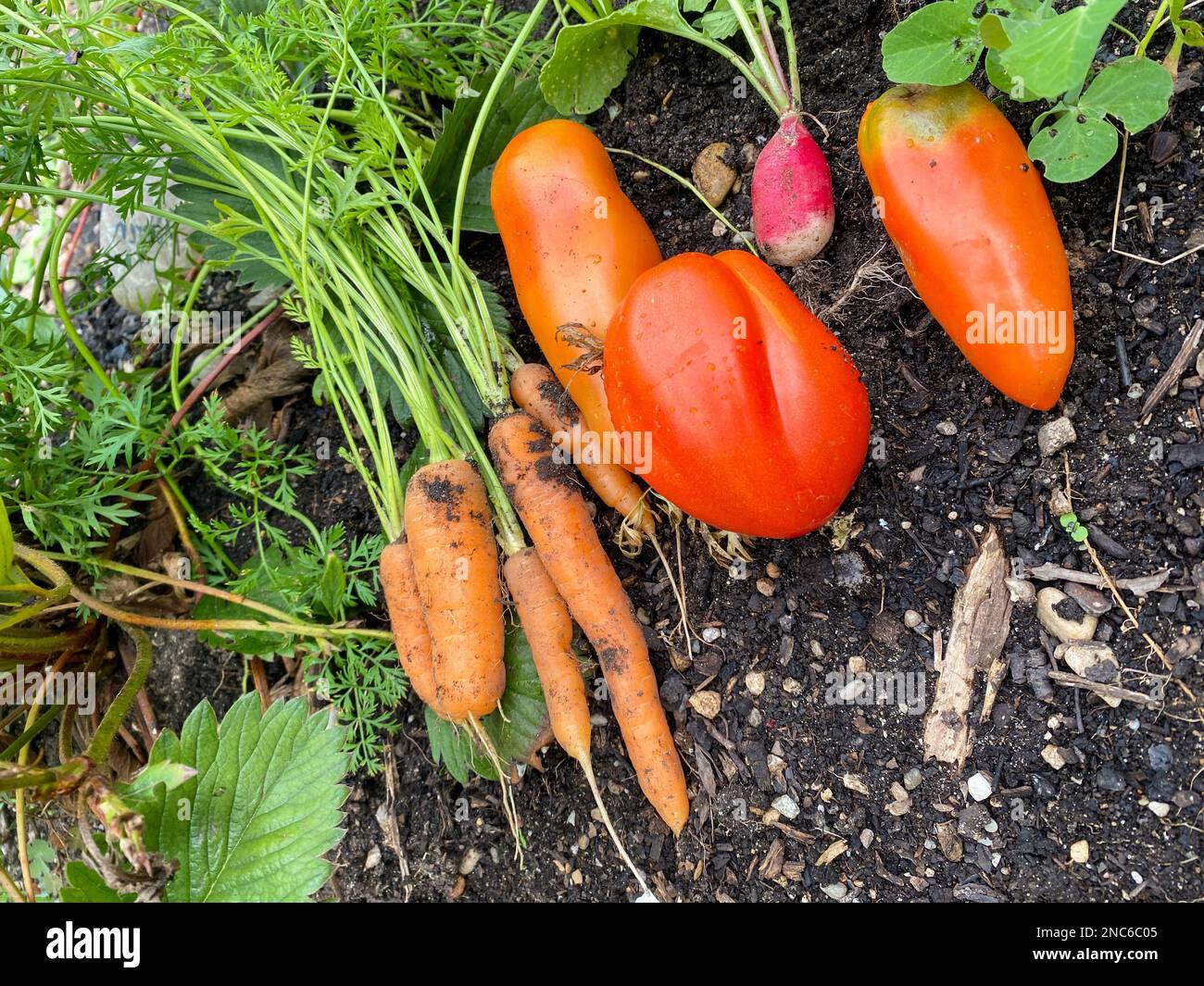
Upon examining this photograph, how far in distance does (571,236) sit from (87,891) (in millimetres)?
1135

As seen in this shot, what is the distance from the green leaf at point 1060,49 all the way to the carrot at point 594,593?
0.83 m

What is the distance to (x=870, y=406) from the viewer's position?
4.43ft

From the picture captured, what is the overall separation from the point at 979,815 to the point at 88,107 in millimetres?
1743

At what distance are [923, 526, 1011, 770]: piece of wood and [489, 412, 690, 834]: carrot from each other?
0.39 m

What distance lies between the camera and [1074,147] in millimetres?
1152

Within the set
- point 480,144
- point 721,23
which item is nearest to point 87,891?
point 480,144


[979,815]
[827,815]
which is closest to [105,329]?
[827,815]

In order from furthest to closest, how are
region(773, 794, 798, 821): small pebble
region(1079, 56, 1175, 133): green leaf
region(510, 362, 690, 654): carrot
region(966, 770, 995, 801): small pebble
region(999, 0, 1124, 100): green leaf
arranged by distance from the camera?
region(510, 362, 690, 654): carrot, region(773, 794, 798, 821): small pebble, region(966, 770, 995, 801): small pebble, region(1079, 56, 1175, 133): green leaf, region(999, 0, 1124, 100): green leaf

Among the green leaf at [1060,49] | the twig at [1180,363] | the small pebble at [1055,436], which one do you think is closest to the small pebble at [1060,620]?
the small pebble at [1055,436]

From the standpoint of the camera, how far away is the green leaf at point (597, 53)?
1.38 m

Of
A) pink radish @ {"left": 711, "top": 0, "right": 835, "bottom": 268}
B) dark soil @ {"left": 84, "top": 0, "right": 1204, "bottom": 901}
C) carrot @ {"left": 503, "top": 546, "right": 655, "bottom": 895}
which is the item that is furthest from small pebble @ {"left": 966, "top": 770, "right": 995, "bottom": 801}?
pink radish @ {"left": 711, "top": 0, "right": 835, "bottom": 268}

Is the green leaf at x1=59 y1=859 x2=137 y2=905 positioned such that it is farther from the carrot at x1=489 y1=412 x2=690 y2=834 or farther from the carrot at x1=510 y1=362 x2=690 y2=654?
the carrot at x1=510 y1=362 x2=690 y2=654

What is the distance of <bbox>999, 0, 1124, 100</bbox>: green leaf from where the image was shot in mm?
974

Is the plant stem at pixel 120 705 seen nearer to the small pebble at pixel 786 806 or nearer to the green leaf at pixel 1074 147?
the small pebble at pixel 786 806
